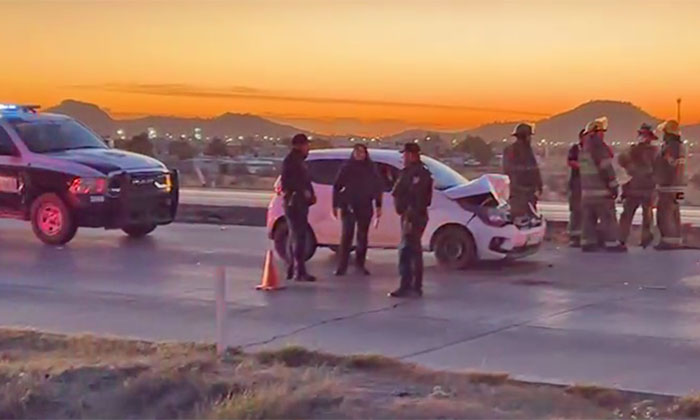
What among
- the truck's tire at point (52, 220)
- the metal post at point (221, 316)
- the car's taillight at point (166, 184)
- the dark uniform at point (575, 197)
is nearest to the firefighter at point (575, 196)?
the dark uniform at point (575, 197)

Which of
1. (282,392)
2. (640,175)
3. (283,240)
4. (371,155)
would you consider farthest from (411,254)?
(282,392)

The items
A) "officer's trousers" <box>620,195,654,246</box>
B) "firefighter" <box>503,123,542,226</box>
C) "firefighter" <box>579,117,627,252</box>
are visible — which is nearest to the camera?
"firefighter" <box>503,123,542,226</box>

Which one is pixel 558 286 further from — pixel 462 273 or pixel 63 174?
pixel 63 174

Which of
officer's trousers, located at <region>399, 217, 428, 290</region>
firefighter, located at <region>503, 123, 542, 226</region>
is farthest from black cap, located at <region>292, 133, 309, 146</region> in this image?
firefighter, located at <region>503, 123, 542, 226</region>

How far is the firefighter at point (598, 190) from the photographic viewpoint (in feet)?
65.7

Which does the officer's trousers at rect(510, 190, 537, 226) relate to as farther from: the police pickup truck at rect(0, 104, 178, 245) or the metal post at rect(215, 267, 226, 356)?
the metal post at rect(215, 267, 226, 356)

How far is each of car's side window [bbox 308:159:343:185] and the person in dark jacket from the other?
1600 mm

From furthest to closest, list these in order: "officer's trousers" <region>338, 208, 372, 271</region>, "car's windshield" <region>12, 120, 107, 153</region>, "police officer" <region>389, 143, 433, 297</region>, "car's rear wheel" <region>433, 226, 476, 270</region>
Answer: "car's windshield" <region>12, 120, 107, 153</region> < "car's rear wheel" <region>433, 226, 476, 270</region> < "officer's trousers" <region>338, 208, 372, 271</region> < "police officer" <region>389, 143, 433, 297</region>

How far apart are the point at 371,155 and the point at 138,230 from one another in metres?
5.55

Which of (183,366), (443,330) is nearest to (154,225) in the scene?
(443,330)

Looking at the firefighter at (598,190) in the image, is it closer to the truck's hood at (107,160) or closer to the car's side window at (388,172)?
the car's side window at (388,172)

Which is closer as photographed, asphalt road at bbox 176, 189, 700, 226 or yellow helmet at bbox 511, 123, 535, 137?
yellow helmet at bbox 511, 123, 535, 137

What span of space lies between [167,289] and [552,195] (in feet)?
84.7

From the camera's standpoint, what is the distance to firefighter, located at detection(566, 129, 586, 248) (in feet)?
68.1
